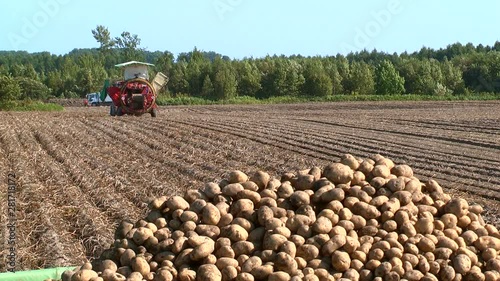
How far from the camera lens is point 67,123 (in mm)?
23531

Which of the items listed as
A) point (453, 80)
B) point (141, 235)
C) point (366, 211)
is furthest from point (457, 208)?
point (453, 80)

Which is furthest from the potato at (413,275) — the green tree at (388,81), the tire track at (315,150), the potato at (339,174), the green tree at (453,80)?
the green tree at (453,80)

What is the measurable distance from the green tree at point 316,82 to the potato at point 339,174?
173 feet

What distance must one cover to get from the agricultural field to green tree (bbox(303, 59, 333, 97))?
33.5 metres

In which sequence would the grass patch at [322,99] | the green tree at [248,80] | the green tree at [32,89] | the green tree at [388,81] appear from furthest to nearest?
the green tree at [388,81] → the green tree at [248,80] → the grass patch at [322,99] → the green tree at [32,89]

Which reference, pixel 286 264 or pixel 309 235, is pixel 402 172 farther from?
pixel 286 264

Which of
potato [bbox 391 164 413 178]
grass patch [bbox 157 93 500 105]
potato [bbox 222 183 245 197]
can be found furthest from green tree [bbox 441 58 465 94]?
potato [bbox 222 183 245 197]

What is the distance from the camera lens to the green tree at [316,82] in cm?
5806

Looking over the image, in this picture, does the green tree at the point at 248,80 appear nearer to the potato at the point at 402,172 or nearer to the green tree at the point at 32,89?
the green tree at the point at 32,89

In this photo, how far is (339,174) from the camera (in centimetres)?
548

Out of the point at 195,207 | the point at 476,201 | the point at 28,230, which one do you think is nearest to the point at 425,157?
the point at 476,201

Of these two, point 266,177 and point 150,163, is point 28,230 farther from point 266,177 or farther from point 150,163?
point 150,163

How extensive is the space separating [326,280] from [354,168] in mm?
1255

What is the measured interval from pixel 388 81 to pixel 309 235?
186 feet
